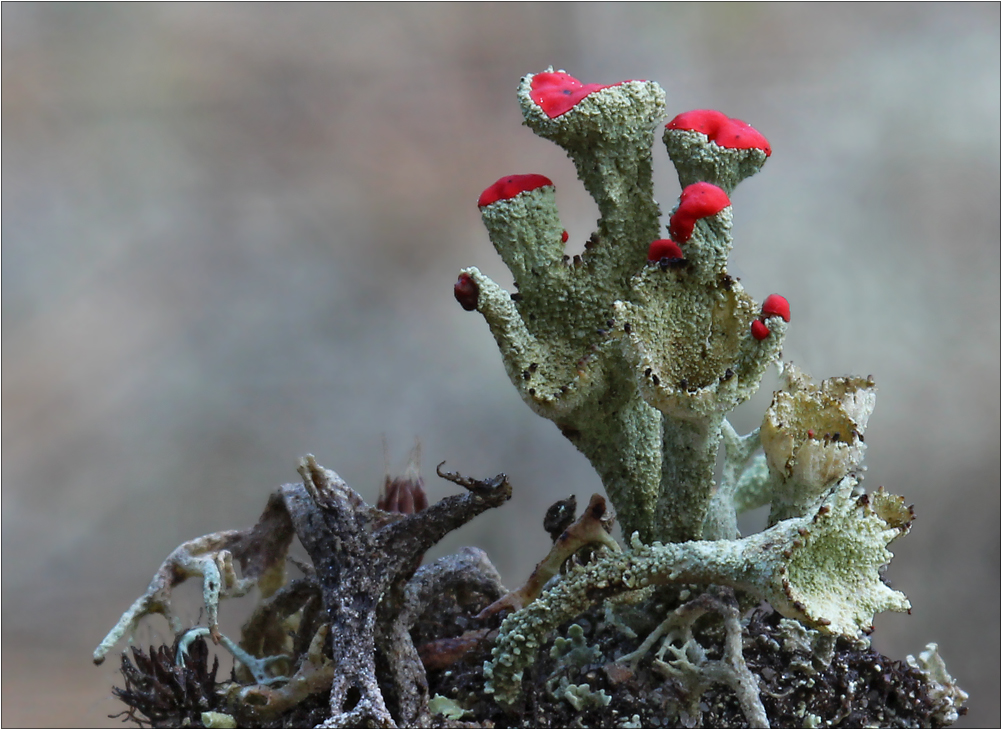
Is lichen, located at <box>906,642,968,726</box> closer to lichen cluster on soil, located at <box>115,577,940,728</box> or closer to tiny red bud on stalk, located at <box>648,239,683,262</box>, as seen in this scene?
lichen cluster on soil, located at <box>115,577,940,728</box>

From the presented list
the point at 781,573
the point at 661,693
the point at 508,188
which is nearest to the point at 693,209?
the point at 508,188

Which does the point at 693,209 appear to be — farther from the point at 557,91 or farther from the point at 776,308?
the point at 557,91

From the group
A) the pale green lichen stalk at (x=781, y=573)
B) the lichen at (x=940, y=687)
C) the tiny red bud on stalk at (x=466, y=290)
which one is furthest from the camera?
the lichen at (x=940, y=687)

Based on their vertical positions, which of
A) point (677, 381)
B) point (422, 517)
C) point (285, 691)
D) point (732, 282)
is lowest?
point (285, 691)

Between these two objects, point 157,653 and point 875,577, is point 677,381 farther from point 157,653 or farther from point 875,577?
point 157,653

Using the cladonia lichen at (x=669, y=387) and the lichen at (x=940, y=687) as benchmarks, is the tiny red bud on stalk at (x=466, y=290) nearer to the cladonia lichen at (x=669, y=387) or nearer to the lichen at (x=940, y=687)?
the cladonia lichen at (x=669, y=387)

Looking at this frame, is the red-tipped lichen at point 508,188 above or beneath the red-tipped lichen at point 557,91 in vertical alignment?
beneath

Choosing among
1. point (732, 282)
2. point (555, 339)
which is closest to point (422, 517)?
point (555, 339)

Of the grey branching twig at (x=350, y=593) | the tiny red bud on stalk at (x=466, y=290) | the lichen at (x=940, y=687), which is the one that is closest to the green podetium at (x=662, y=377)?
the tiny red bud on stalk at (x=466, y=290)
